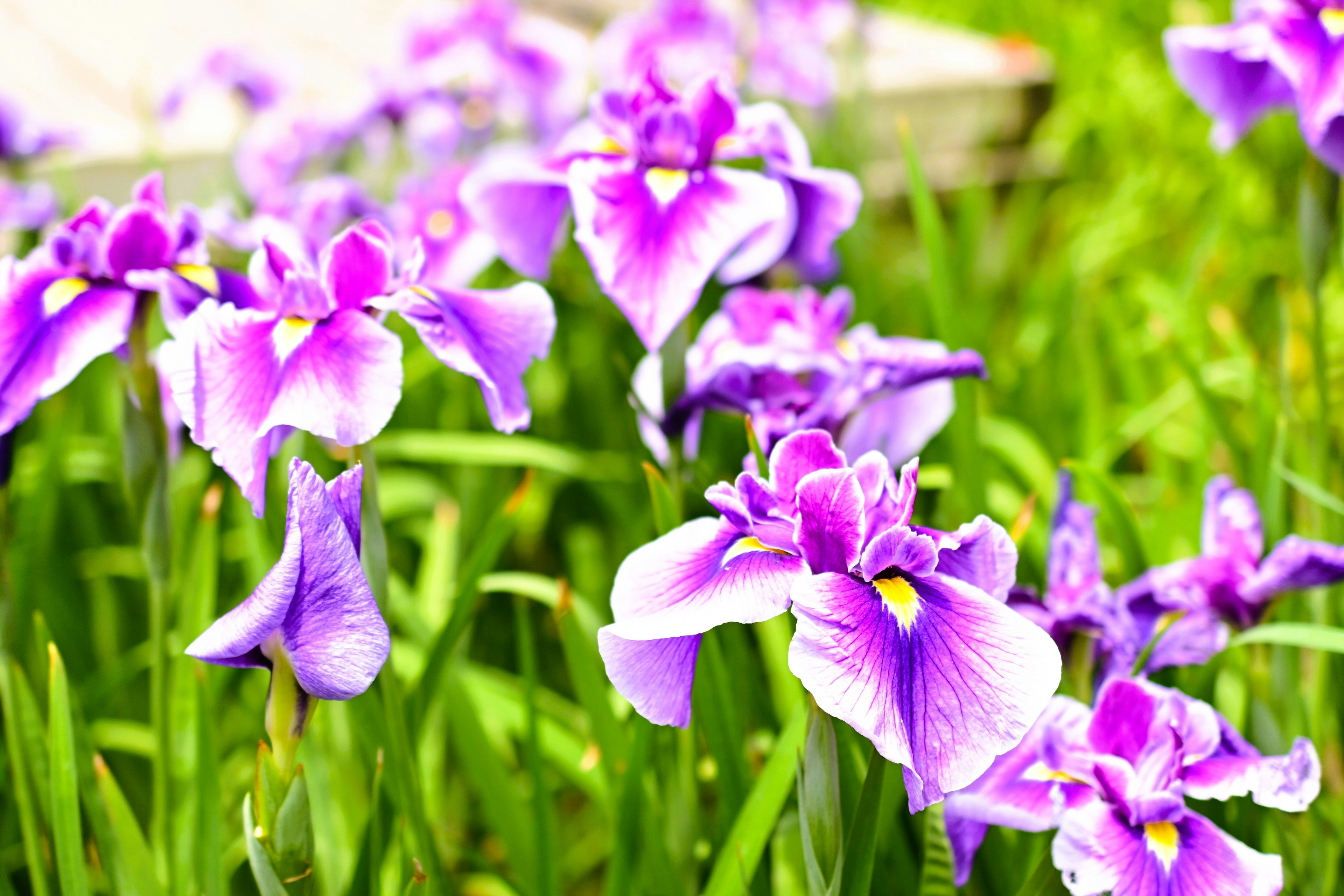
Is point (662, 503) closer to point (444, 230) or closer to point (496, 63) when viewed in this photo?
point (444, 230)

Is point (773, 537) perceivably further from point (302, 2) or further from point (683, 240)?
A: point (302, 2)

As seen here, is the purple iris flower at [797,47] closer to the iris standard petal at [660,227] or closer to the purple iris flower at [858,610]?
the iris standard petal at [660,227]

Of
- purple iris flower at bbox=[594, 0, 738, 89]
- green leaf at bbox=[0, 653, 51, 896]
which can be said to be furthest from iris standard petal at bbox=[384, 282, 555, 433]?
purple iris flower at bbox=[594, 0, 738, 89]

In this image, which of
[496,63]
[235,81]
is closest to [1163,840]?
[496,63]

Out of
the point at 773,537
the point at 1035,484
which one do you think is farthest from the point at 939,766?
the point at 1035,484

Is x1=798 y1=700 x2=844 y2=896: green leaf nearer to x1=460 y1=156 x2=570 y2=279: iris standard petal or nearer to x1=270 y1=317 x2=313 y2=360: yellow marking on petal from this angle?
x1=270 y1=317 x2=313 y2=360: yellow marking on petal

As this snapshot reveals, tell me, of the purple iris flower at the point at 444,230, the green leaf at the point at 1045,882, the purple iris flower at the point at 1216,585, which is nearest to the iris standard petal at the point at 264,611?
the green leaf at the point at 1045,882
